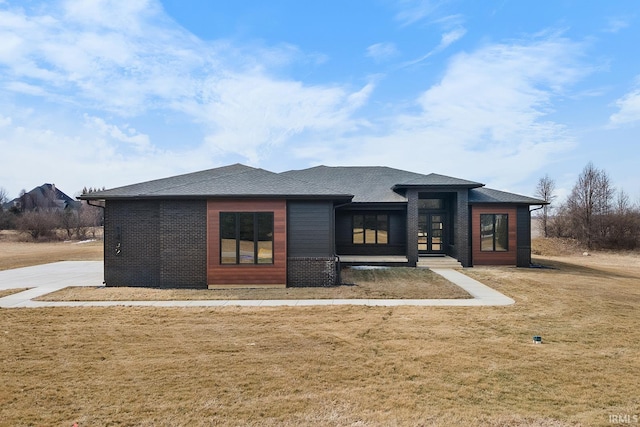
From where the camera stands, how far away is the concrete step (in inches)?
656

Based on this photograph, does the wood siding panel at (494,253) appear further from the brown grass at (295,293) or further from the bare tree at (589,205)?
the bare tree at (589,205)

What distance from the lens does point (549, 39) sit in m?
15.5

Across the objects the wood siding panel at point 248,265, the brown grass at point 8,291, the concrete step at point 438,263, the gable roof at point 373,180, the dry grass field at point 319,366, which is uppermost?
the gable roof at point 373,180

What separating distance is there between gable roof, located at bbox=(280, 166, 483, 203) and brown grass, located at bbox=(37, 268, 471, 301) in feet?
18.1

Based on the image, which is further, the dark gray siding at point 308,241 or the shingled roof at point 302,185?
the dark gray siding at point 308,241

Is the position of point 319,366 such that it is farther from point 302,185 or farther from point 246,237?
point 302,185

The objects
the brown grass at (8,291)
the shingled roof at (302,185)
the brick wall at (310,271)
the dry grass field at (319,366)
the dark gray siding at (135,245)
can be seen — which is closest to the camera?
the dry grass field at (319,366)

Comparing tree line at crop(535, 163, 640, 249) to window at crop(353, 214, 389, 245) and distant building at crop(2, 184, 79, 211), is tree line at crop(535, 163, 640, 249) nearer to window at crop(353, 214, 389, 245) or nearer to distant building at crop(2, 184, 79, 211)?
window at crop(353, 214, 389, 245)

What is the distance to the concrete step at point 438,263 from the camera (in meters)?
16.7

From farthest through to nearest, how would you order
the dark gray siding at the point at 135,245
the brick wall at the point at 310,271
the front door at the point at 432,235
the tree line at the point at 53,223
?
the tree line at the point at 53,223
the front door at the point at 432,235
the dark gray siding at the point at 135,245
the brick wall at the point at 310,271

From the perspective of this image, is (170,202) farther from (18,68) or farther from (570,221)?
(570,221)

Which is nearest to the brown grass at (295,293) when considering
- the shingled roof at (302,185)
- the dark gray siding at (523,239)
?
the shingled roof at (302,185)

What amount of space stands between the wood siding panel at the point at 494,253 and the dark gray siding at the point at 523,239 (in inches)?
6.9

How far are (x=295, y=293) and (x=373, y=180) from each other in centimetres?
→ 1140
